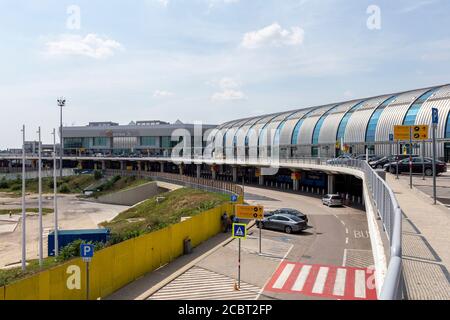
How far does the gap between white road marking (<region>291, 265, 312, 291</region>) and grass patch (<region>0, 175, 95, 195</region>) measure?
261ft

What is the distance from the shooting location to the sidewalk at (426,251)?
22.5 ft

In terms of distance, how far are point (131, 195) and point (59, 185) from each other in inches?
1084

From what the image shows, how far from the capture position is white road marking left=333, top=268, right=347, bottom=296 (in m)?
17.0

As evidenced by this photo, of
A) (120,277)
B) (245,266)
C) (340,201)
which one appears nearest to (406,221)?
(245,266)

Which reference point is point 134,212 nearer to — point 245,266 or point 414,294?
point 245,266

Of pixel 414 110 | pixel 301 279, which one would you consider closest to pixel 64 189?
pixel 414 110

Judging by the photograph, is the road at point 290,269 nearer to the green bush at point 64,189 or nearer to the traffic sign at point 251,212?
the traffic sign at point 251,212

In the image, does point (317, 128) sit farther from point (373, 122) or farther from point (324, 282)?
point (324, 282)

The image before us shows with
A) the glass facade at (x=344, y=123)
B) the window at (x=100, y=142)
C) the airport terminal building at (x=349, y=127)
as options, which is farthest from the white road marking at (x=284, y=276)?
the window at (x=100, y=142)

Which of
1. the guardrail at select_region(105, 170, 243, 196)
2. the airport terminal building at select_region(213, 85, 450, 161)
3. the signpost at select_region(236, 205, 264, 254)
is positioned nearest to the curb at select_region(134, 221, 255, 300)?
the signpost at select_region(236, 205, 264, 254)

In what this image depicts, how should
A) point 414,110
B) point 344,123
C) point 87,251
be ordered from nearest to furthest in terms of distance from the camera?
point 87,251 → point 414,110 → point 344,123

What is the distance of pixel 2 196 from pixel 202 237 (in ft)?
244

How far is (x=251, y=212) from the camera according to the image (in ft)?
79.9

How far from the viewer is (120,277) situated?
60.5 feet
